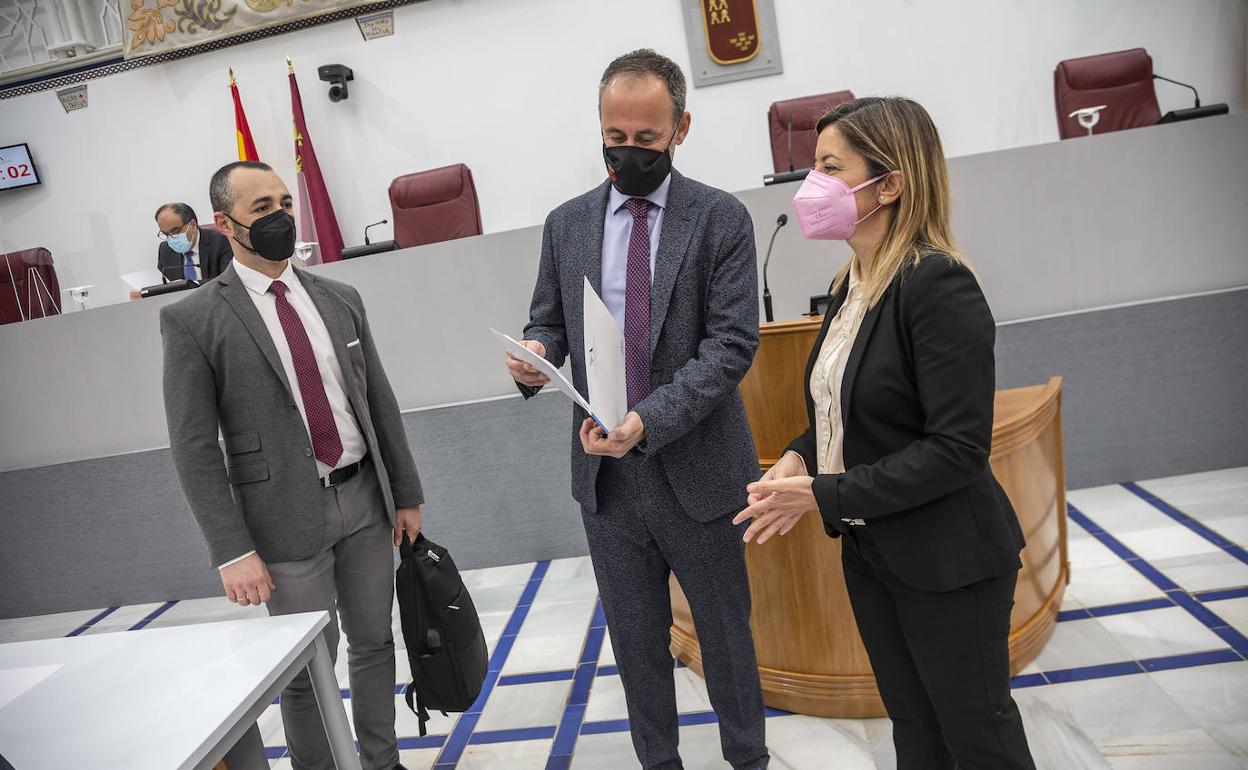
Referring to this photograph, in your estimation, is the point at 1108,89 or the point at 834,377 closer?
the point at 834,377

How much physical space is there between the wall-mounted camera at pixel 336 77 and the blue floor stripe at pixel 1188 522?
5673mm

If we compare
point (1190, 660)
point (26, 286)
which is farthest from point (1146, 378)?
point (26, 286)

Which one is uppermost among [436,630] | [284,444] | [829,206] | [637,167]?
[637,167]

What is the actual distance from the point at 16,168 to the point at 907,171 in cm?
782

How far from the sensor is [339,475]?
192 cm

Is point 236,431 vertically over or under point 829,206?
under

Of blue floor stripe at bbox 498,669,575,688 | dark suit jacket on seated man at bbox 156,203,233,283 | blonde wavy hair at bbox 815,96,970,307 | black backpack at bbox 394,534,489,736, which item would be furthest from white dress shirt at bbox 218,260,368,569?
dark suit jacket on seated man at bbox 156,203,233,283

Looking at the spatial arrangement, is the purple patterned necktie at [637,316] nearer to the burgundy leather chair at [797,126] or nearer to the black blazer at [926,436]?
the black blazer at [926,436]

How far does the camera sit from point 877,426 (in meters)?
1.25

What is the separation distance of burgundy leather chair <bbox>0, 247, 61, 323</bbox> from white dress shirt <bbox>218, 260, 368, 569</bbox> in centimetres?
441

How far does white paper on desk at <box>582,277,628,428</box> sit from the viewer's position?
140 centimetres

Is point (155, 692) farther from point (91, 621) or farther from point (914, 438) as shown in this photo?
point (91, 621)

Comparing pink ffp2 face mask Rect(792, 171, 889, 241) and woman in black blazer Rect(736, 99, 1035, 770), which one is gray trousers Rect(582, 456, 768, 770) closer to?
woman in black blazer Rect(736, 99, 1035, 770)

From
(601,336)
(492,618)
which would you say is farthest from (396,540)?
(492,618)
